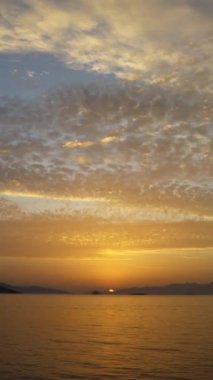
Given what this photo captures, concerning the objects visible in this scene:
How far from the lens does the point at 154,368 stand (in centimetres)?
4153

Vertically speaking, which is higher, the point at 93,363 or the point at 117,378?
the point at 93,363

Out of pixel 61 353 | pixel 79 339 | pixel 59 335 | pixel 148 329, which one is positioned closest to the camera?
pixel 61 353

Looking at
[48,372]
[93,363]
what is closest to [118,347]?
[93,363]

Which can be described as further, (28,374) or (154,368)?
(154,368)

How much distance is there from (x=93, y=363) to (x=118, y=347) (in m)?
11.8

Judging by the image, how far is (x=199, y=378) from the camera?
123 ft

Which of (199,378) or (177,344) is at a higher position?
(177,344)

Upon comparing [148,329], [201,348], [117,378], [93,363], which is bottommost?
[117,378]

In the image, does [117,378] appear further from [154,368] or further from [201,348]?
[201,348]

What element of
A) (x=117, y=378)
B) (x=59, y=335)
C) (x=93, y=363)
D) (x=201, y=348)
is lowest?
(x=117, y=378)

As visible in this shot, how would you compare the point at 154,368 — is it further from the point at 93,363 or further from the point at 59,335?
the point at 59,335

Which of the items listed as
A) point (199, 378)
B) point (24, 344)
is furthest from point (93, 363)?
point (24, 344)

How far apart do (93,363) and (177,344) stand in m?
17.3

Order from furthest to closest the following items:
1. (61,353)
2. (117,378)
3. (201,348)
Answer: (201,348) < (61,353) < (117,378)
